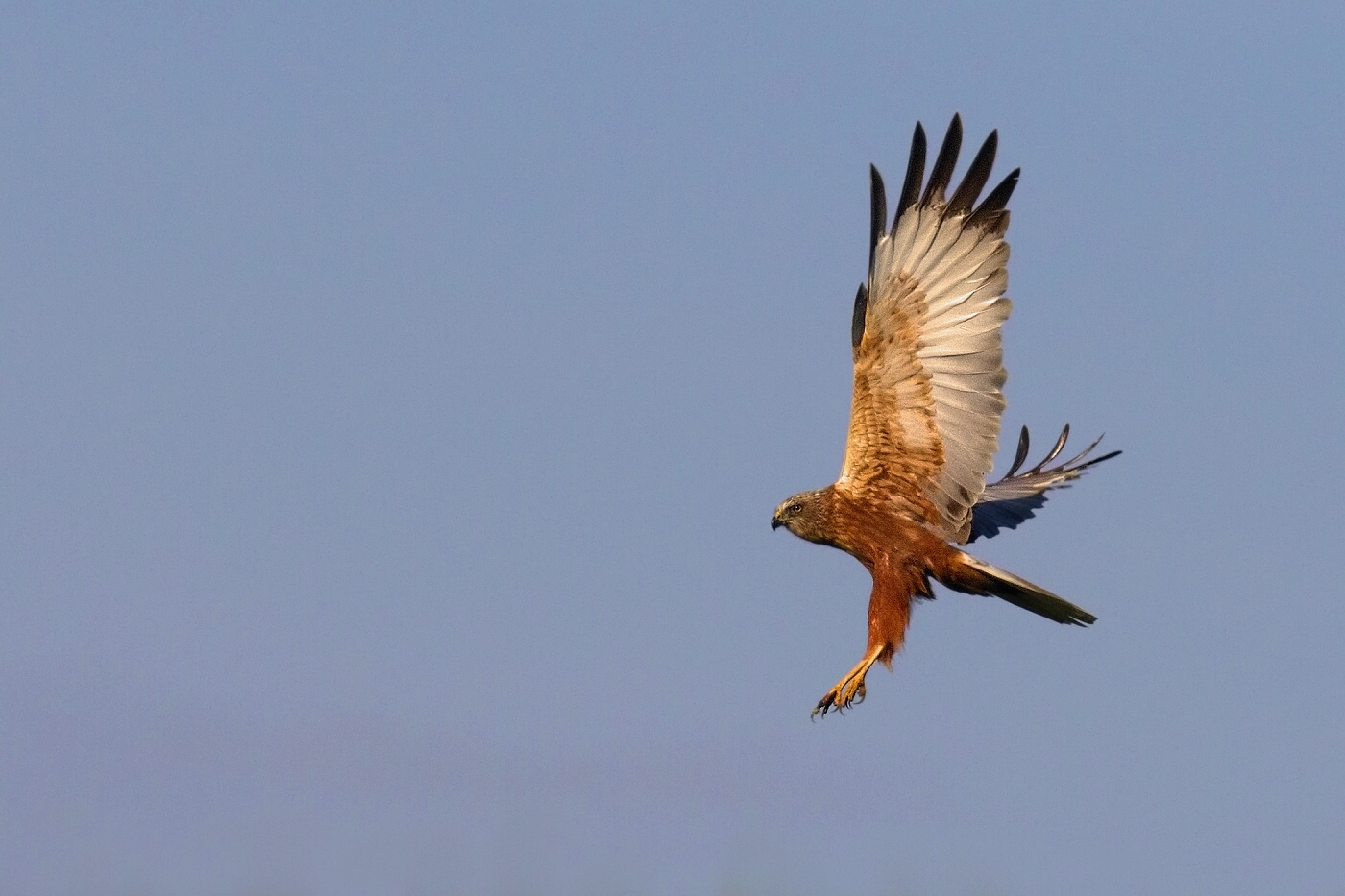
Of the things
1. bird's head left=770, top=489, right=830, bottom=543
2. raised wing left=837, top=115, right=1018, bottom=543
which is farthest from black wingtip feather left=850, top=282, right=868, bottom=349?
bird's head left=770, top=489, right=830, bottom=543

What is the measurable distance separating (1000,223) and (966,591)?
2680mm

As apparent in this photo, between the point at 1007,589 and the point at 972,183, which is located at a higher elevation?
the point at 972,183

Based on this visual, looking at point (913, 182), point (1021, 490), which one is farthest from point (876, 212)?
point (1021, 490)

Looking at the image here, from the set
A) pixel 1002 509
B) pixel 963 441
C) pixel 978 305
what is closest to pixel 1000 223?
pixel 978 305

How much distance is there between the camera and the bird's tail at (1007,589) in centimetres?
1414

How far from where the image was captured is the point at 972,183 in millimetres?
14492

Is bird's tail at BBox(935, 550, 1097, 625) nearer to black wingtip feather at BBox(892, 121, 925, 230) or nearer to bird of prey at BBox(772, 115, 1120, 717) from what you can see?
bird of prey at BBox(772, 115, 1120, 717)

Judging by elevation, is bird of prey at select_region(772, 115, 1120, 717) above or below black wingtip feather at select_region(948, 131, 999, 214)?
below

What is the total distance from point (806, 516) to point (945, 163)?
2.74m

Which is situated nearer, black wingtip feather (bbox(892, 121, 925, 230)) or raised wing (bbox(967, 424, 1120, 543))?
black wingtip feather (bbox(892, 121, 925, 230))

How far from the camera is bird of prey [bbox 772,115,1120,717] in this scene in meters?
14.3

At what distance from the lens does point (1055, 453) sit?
19.1 m

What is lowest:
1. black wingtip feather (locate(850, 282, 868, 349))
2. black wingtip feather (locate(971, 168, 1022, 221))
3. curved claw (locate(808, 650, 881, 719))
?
curved claw (locate(808, 650, 881, 719))

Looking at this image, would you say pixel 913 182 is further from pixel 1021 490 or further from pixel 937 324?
pixel 1021 490
